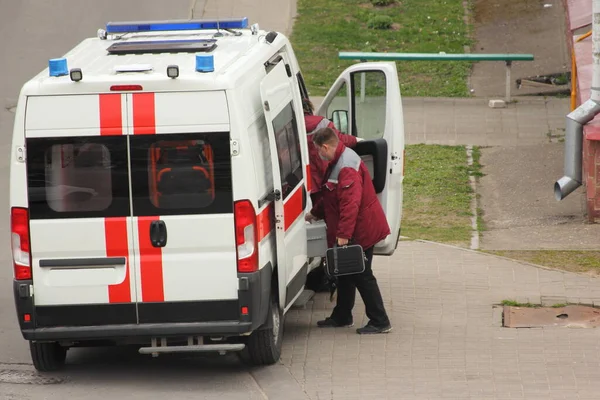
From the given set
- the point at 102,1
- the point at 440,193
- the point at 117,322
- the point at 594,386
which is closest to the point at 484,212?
the point at 440,193

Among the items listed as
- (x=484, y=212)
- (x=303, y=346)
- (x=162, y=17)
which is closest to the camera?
Answer: (x=303, y=346)

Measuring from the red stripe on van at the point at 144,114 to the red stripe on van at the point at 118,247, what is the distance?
1.98 ft

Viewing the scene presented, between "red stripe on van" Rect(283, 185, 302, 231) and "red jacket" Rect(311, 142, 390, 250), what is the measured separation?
22 centimetres

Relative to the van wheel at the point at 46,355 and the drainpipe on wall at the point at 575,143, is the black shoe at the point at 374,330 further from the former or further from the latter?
the drainpipe on wall at the point at 575,143

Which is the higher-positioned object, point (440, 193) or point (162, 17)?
point (162, 17)

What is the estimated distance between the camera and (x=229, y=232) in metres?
8.00

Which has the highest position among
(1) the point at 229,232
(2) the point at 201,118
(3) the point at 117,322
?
(2) the point at 201,118

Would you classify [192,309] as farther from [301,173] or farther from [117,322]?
[301,173]

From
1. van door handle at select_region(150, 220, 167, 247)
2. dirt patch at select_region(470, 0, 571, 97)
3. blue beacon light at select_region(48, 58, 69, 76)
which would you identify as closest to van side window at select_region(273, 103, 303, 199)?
van door handle at select_region(150, 220, 167, 247)

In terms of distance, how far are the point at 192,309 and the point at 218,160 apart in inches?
40.2

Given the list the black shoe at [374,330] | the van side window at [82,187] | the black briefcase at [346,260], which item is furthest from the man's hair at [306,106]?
the van side window at [82,187]

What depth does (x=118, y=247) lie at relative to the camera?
316 inches

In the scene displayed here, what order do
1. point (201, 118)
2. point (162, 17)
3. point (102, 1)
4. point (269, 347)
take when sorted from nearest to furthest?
point (201, 118)
point (269, 347)
point (162, 17)
point (102, 1)

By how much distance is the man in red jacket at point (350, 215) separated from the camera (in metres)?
9.14
